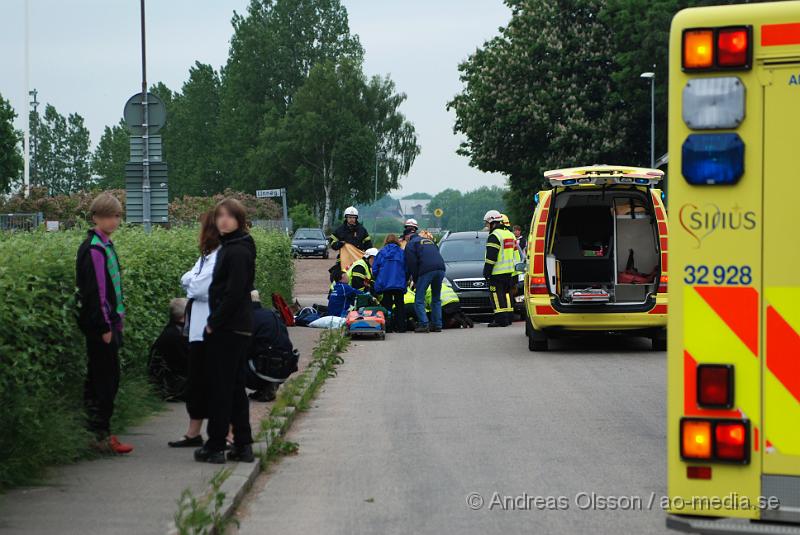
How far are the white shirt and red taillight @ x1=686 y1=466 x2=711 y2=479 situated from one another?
452 cm

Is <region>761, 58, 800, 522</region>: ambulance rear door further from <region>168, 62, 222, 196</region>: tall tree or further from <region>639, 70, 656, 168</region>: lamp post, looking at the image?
<region>168, 62, 222, 196</region>: tall tree

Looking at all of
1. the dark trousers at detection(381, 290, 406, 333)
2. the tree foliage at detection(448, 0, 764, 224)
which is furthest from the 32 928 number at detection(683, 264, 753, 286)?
the tree foliage at detection(448, 0, 764, 224)

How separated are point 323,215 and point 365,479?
3173 inches

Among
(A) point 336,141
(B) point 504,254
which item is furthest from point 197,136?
(B) point 504,254

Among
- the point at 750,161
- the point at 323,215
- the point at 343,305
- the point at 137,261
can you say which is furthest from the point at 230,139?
the point at 750,161

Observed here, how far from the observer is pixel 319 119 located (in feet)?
269

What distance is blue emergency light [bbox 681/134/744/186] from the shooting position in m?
4.79

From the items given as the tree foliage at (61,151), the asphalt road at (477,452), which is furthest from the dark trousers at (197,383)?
the tree foliage at (61,151)

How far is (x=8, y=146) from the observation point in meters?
74.5

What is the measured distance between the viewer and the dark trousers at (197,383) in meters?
8.88

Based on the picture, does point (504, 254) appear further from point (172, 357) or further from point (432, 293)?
point (172, 357)

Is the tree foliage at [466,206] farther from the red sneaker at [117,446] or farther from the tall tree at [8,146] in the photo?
the red sneaker at [117,446]

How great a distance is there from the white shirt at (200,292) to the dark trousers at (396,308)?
11507 mm

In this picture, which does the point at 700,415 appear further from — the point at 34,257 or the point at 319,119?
the point at 319,119
